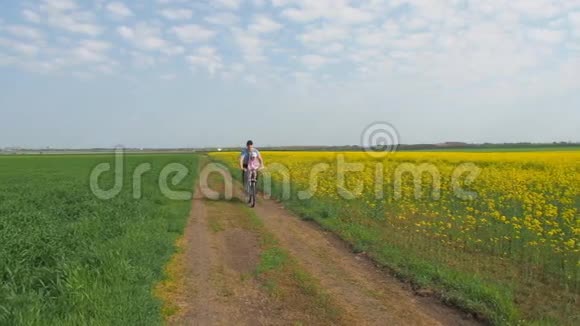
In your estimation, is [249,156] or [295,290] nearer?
[295,290]

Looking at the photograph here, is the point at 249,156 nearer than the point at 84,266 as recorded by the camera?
No

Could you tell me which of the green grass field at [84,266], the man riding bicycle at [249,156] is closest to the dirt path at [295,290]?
the green grass field at [84,266]

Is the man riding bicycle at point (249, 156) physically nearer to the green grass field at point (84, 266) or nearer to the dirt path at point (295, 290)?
the green grass field at point (84, 266)

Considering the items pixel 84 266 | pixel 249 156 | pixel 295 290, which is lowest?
pixel 295 290

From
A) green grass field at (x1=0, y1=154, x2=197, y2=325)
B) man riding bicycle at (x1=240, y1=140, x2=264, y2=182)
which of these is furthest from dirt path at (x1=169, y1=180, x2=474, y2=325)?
man riding bicycle at (x1=240, y1=140, x2=264, y2=182)

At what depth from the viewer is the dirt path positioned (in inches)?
236

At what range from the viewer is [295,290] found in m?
7.01

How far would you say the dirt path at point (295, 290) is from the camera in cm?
599

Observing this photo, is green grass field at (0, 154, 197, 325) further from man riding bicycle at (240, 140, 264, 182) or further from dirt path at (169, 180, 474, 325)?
man riding bicycle at (240, 140, 264, 182)

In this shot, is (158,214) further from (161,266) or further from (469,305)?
(469,305)

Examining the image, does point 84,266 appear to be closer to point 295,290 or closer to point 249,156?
point 295,290

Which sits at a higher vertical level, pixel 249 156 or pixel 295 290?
pixel 249 156

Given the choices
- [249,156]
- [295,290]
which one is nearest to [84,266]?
[295,290]

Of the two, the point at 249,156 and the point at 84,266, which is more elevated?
the point at 249,156
